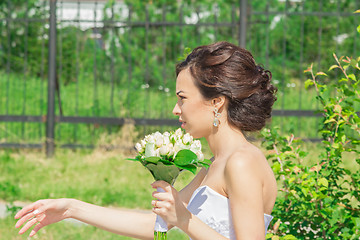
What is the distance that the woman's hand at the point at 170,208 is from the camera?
1855 mm

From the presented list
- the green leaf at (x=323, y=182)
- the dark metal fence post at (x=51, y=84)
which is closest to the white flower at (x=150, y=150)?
the green leaf at (x=323, y=182)

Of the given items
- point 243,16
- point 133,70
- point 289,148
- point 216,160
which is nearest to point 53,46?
point 243,16

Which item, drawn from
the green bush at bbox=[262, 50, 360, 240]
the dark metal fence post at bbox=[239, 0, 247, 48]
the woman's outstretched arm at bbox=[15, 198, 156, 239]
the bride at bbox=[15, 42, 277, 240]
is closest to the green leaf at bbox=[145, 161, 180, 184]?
the bride at bbox=[15, 42, 277, 240]

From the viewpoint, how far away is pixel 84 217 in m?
2.30

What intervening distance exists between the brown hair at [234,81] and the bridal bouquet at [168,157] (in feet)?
0.70

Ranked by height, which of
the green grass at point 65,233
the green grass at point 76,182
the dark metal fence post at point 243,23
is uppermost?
the dark metal fence post at point 243,23

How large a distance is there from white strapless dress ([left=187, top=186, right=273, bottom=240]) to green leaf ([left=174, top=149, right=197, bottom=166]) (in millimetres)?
241

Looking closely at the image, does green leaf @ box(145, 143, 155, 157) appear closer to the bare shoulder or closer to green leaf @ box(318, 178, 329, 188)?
the bare shoulder

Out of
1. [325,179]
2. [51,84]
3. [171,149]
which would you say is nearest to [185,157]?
[171,149]

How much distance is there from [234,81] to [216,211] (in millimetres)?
485

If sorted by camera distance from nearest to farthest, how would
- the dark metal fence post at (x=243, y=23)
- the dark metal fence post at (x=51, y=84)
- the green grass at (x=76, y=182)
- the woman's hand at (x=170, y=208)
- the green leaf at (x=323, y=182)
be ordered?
the woman's hand at (x=170, y=208), the green leaf at (x=323, y=182), the green grass at (x=76, y=182), the dark metal fence post at (x=243, y=23), the dark metal fence post at (x=51, y=84)

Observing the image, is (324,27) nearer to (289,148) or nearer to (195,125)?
(289,148)

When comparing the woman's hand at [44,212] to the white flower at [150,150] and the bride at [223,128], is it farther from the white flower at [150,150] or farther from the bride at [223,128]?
the white flower at [150,150]

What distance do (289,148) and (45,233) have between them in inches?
95.1
